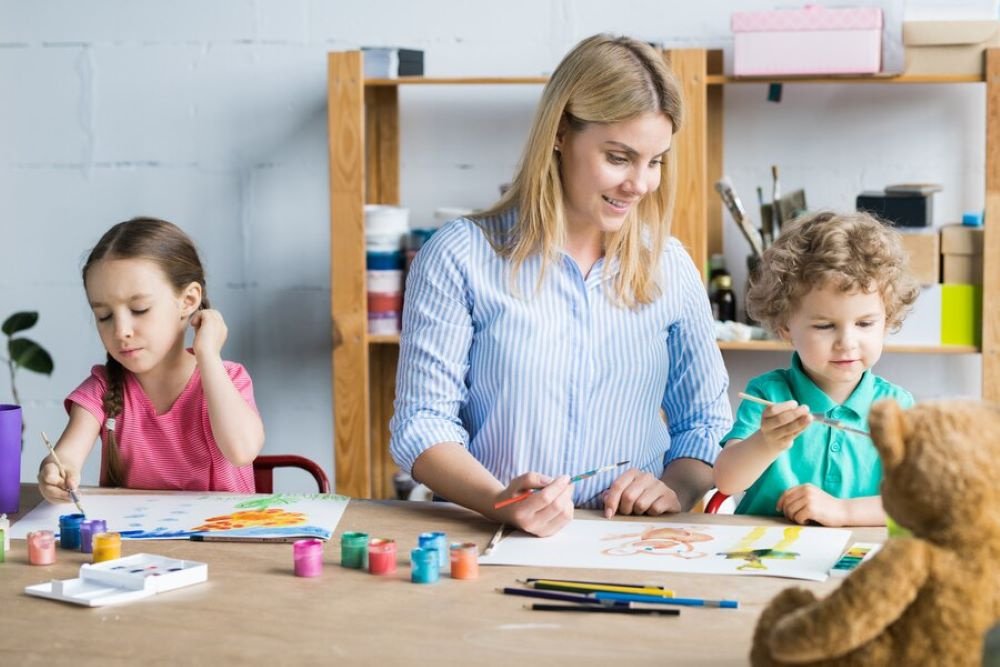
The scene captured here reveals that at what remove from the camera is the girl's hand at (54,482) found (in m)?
1.67

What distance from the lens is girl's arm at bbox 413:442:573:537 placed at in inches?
59.6

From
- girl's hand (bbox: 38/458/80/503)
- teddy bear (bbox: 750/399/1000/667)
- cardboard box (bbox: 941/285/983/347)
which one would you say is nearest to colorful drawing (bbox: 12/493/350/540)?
girl's hand (bbox: 38/458/80/503)

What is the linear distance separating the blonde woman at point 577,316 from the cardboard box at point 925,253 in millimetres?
1097

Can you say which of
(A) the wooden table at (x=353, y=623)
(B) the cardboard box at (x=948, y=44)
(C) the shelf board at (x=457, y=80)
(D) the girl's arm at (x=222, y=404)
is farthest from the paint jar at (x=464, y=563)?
(B) the cardboard box at (x=948, y=44)

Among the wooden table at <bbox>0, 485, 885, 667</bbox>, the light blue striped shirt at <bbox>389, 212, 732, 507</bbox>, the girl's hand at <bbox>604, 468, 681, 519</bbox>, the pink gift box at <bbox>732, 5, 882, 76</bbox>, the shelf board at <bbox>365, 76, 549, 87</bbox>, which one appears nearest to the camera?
the wooden table at <bbox>0, 485, 885, 667</bbox>

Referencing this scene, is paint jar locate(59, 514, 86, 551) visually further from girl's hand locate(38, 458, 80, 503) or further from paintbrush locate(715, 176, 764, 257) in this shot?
paintbrush locate(715, 176, 764, 257)

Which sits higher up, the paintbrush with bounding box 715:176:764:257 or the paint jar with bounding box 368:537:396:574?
the paintbrush with bounding box 715:176:764:257

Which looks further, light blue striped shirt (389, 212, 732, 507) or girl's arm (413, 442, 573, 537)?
light blue striped shirt (389, 212, 732, 507)

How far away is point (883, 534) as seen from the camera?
1.51 metres

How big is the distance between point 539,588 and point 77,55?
101 inches

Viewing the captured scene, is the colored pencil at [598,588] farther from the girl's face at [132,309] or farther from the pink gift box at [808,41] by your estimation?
the pink gift box at [808,41]

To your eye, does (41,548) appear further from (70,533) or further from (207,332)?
(207,332)

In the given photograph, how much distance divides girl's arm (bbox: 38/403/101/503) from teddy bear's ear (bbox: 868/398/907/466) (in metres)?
1.12

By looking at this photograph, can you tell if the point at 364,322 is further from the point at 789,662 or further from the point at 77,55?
the point at 789,662
